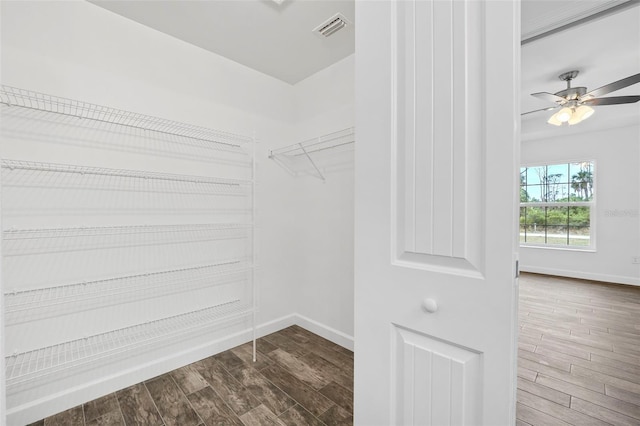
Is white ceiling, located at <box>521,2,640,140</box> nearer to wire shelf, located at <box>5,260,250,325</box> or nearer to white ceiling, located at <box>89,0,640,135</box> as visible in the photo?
white ceiling, located at <box>89,0,640,135</box>

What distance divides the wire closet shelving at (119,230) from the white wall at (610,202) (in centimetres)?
546

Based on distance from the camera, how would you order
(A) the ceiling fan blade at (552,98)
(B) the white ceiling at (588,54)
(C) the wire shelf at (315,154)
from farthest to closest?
1. (A) the ceiling fan blade at (552,98)
2. (C) the wire shelf at (315,154)
3. (B) the white ceiling at (588,54)

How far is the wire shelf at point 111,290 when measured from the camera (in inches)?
61.7

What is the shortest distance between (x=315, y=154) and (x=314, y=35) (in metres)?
0.94

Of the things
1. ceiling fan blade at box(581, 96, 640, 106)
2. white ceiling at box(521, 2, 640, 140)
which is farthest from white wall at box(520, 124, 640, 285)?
ceiling fan blade at box(581, 96, 640, 106)

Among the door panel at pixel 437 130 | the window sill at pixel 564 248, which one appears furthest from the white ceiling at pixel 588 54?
the window sill at pixel 564 248

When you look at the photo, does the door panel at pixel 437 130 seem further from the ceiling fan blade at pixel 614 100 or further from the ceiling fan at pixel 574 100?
the ceiling fan blade at pixel 614 100

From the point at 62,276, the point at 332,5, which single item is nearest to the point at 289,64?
the point at 332,5

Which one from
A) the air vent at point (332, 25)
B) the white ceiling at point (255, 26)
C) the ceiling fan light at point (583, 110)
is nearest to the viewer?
the white ceiling at point (255, 26)

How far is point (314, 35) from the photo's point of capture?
2104 millimetres

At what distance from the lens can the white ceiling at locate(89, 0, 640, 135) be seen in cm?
175

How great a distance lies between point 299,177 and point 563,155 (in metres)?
4.95

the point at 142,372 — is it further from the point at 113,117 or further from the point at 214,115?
the point at 214,115

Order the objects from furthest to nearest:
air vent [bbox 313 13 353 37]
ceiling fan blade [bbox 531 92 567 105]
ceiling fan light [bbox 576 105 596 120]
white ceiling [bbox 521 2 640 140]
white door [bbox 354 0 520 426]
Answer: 1. ceiling fan light [bbox 576 105 596 120]
2. ceiling fan blade [bbox 531 92 567 105]
3. white ceiling [bbox 521 2 640 140]
4. air vent [bbox 313 13 353 37]
5. white door [bbox 354 0 520 426]
